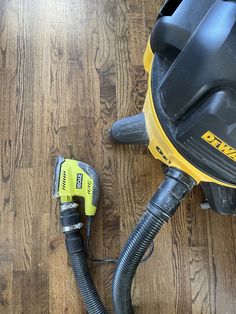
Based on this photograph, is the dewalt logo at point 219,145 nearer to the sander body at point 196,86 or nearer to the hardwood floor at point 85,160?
the sander body at point 196,86

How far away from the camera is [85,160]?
1287 mm

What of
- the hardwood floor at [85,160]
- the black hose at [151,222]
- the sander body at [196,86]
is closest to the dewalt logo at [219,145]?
the sander body at [196,86]

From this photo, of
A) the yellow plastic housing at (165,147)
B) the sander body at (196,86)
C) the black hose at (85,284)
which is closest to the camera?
the sander body at (196,86)

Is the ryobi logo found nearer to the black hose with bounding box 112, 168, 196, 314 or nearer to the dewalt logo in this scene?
the black hose with bounding box 112, 168, 196, 314

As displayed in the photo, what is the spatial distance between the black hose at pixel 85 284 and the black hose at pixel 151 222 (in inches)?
3.5

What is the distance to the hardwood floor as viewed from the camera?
121cm

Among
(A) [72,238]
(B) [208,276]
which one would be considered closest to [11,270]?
(A) [72,238]

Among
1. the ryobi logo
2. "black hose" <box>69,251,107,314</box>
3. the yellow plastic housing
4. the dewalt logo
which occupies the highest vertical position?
the dewalt logo

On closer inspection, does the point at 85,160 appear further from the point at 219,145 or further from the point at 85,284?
the point at 219,145

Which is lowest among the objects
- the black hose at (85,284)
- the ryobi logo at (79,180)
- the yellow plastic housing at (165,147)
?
the black hose at (85,284)

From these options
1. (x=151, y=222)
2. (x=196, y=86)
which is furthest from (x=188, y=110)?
(x=151, y=222)

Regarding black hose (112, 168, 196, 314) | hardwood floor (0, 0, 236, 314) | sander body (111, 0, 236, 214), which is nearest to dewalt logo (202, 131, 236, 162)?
sander body (111, 0, 236, 214)

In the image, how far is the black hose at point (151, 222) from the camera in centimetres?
96

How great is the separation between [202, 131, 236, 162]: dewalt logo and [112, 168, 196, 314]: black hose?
0.57 feet
